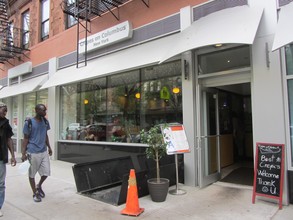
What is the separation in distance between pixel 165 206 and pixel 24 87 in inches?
391

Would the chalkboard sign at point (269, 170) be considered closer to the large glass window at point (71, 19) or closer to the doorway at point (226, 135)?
the doorway at point (226, 135)

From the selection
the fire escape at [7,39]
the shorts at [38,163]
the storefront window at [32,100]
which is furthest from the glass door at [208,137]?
the fire escape at [7,39]

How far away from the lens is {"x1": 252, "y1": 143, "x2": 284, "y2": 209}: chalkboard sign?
4.86 m

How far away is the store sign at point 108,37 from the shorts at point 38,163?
423cm

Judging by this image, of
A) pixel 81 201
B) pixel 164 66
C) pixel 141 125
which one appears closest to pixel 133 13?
pixel 164 66

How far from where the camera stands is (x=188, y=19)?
263 inches

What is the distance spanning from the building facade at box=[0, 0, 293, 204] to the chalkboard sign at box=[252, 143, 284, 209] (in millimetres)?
271

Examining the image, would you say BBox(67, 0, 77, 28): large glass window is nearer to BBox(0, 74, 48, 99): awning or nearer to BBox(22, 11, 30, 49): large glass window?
BBox(0, 74, 48, 99): awning

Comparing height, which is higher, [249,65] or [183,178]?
[249,65]

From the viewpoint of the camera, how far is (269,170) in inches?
196

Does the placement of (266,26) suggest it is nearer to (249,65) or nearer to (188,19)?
(249,65)

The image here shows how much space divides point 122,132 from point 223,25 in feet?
15.6

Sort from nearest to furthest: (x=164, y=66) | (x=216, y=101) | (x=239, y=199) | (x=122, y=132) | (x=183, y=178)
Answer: (x=239, y=199), (x=183, y=178), (x=216, y=101), (x=164, y=66), (x=122, y=132)

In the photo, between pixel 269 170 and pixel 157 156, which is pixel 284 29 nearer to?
pixel 269 170
